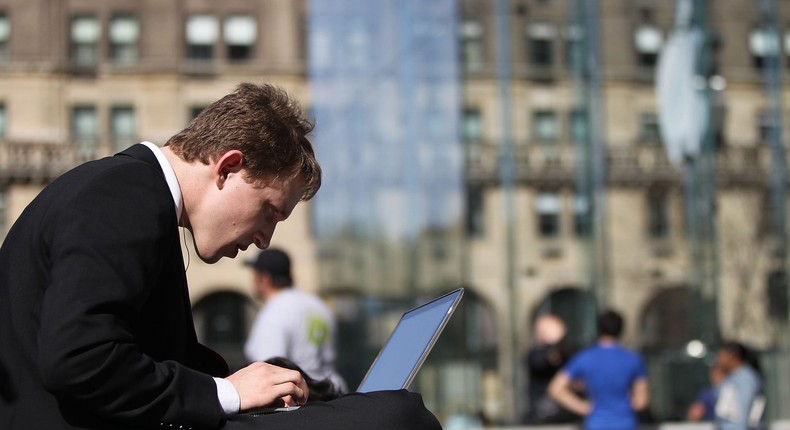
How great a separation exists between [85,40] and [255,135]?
3372cm

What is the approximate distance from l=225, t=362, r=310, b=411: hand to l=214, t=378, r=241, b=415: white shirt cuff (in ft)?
0.04

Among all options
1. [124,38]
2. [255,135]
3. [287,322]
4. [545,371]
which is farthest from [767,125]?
[124,38]

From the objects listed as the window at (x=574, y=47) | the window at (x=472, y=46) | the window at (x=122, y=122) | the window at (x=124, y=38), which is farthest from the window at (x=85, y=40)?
the window at (x=574, y=47)

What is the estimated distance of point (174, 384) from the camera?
2637mm

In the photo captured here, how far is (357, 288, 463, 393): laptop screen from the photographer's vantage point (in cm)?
296

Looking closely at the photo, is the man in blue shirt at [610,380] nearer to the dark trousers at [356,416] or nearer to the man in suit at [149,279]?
the man in suit at [149,279]

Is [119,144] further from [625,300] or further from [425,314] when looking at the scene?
[425,314]

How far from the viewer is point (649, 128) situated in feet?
54.3

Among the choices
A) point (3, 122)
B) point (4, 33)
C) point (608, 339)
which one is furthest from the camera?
point (4, 33)

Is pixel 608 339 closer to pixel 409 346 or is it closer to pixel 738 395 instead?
pixel 738 395

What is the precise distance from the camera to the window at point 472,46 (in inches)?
681

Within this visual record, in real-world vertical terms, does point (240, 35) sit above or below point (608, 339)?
above

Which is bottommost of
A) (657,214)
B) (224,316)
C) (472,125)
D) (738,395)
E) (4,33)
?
(224,316)

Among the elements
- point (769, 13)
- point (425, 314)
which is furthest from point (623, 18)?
point (425, 314)
